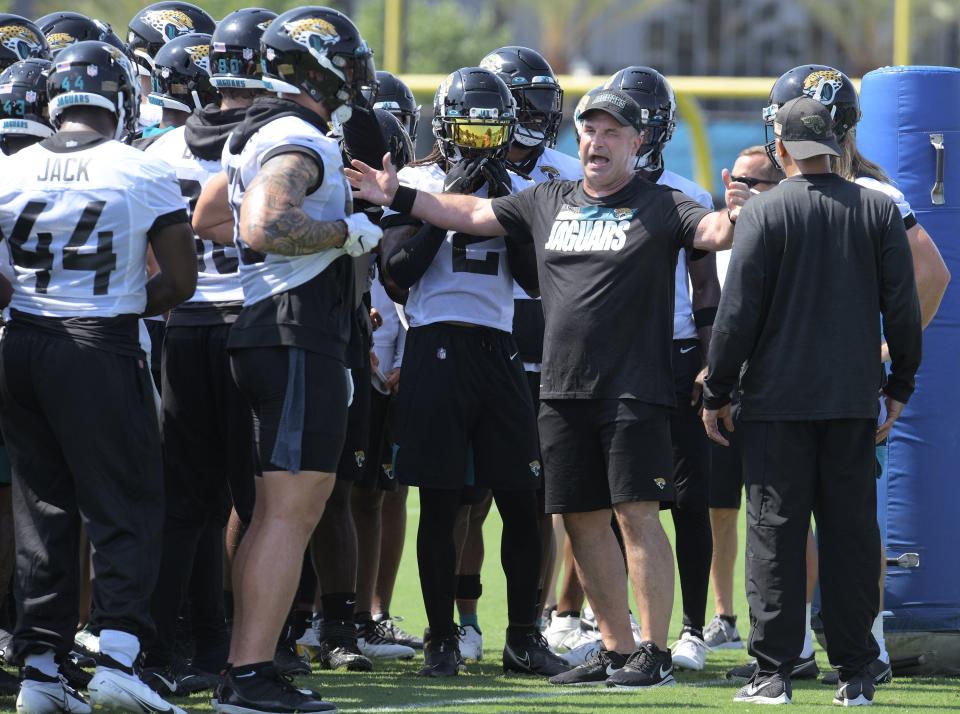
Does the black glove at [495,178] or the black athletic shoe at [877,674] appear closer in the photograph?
the black athletic shoe at [877,674]

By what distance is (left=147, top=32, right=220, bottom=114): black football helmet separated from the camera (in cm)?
646

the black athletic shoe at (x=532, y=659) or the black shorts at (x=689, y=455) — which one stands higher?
the black shorts at (x=689, y=455)

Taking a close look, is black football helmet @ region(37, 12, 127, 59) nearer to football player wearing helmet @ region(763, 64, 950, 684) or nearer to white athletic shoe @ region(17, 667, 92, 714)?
football player wearing helmet @ region(763, 64, 950, 684)

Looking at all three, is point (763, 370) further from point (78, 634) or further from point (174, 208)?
point (78, 634)

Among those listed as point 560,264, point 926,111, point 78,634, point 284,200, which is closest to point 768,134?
point 926,111

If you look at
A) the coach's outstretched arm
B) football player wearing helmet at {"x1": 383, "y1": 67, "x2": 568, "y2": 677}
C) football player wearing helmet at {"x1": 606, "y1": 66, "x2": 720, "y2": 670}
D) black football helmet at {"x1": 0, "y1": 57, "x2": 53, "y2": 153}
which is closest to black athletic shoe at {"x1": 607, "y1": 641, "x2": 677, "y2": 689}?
football player wearing helmet at {"x1": 383, "y1": 67, "x2": 568, "y2": 677}

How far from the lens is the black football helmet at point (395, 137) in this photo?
7.27 meters

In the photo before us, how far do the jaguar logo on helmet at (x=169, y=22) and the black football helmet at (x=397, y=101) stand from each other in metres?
1.10

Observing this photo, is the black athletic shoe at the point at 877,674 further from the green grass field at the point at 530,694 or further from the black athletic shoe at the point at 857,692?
the black athletic shoe at the point at 857,692

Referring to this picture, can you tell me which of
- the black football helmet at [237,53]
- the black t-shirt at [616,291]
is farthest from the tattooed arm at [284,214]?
the black t-shirt at [616,291]

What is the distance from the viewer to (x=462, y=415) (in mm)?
6422

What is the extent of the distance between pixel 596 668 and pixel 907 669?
1361 mm

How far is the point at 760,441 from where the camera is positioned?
578cm

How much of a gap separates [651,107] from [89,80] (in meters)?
2.60
